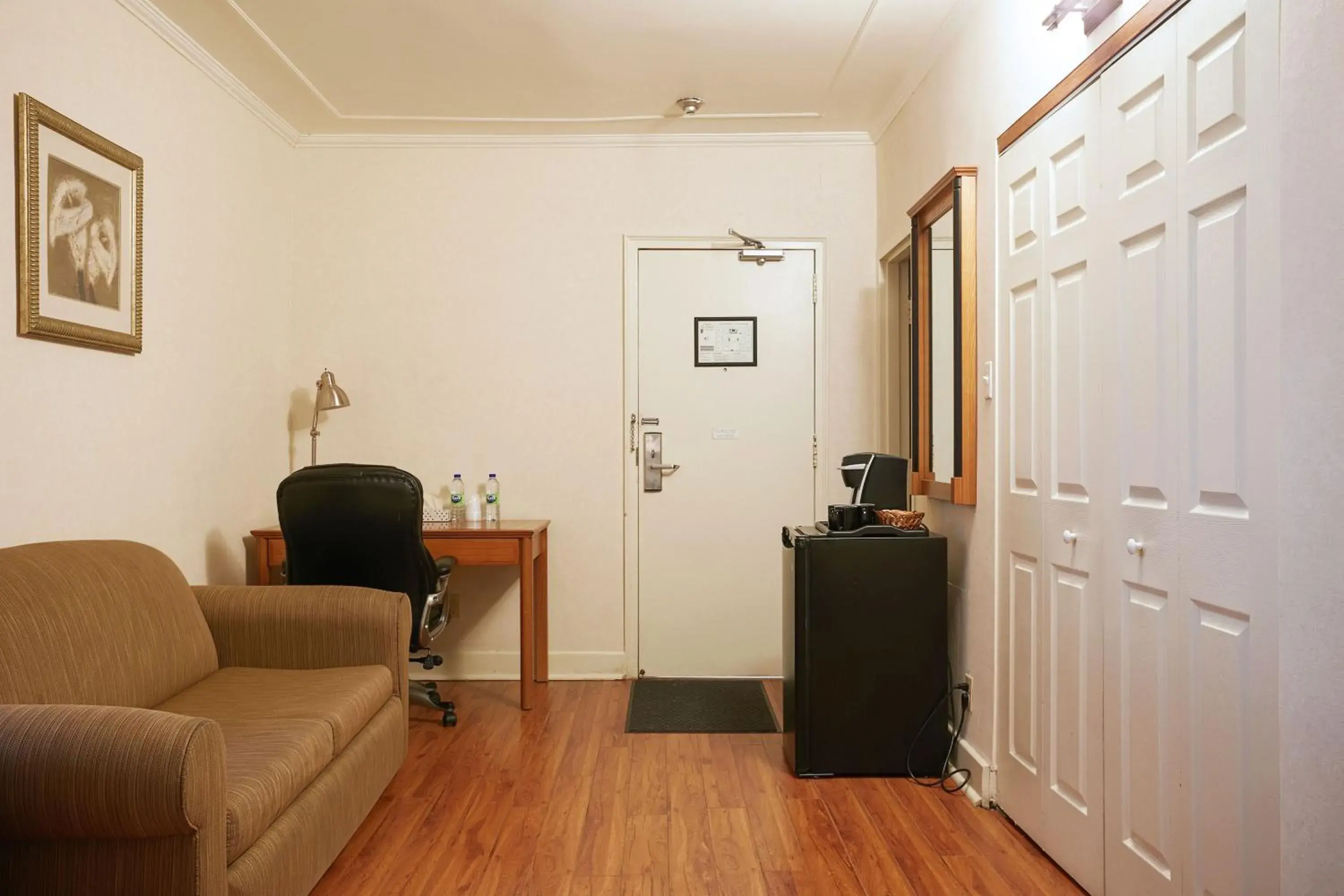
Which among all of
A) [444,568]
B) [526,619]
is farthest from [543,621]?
[444,568]

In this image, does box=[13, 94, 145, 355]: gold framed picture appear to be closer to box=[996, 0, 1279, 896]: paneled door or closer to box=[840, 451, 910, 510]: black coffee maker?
box=[840, 451, 910, 510]: black coffee maker

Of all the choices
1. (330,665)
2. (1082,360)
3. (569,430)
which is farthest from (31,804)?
(569,430)

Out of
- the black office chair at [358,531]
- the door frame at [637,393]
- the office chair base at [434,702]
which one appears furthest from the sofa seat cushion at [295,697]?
the door frame at [637,393]

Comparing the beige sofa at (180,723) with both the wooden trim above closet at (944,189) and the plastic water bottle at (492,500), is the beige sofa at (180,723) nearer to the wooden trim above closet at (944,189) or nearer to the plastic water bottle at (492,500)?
the plastic water bottle at (492,500)

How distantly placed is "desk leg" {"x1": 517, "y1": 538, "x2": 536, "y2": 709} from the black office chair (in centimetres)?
44

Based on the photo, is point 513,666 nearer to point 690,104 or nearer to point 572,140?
point 572,140

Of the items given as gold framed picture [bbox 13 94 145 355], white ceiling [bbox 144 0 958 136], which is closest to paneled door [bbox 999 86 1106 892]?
white ceiling [bbox 144 0 958 136]

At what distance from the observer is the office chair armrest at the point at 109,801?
1572 mm

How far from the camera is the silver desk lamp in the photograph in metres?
4.02

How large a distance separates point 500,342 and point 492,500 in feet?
2.57

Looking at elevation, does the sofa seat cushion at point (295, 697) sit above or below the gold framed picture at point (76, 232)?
below

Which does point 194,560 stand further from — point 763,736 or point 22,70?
point 763,736

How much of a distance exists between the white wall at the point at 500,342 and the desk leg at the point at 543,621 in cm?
5

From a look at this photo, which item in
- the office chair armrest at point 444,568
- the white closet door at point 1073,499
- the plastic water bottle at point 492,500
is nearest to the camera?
the white closet door at point 1073,499
